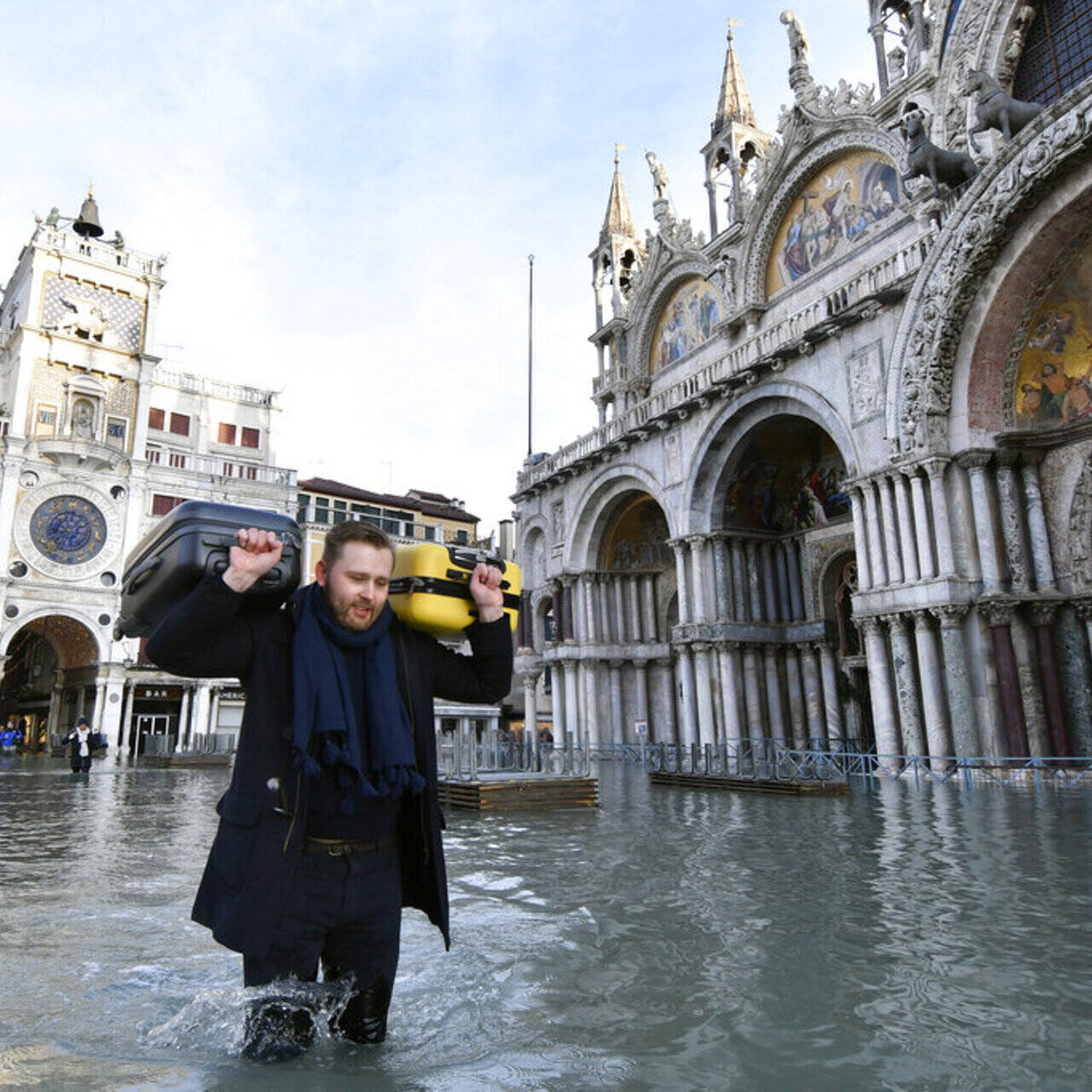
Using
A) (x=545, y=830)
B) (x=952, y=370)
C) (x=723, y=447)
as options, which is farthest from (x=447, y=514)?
(x=545, y=830)

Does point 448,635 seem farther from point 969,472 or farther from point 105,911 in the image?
point 969,472

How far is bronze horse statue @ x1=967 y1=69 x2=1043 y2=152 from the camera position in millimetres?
15336

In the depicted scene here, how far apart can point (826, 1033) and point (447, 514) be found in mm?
50204

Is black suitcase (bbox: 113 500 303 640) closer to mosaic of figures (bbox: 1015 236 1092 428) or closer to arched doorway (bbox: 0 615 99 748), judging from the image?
mosaic of figures (bbox: 1015 236 1092 428)

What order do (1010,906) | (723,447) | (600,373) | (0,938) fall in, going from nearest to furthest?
(0,938), (1010,906), (723,447), (600,373)

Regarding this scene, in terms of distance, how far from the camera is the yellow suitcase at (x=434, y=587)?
3195mm

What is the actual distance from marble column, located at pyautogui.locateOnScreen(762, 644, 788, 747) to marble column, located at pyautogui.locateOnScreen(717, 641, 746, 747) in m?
0.94

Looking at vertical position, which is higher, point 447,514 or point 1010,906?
point 447,514

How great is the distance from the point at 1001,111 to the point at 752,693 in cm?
1430

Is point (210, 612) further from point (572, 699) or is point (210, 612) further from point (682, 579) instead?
point (572, 699)

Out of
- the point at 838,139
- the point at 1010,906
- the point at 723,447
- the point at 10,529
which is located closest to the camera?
the point at 1010,906

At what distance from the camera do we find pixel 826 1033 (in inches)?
129

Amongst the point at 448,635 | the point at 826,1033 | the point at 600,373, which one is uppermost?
the point at 600,373

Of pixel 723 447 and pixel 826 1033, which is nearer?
pixel 826 1033
